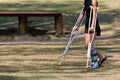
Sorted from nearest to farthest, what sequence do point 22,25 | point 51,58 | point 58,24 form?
point 51,58 < point 22,25 < point 58,24

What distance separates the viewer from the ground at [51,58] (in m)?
8.52

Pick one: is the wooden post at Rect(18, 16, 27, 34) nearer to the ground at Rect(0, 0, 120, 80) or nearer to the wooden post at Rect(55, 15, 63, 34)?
the ground at Rect(0, 0, 120, 80)

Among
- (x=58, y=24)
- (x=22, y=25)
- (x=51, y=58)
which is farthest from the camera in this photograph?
(x=58, y=24)

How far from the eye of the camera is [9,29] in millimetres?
16578

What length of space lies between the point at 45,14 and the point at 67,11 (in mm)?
5868

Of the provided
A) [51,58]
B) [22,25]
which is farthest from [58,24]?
[51,58]

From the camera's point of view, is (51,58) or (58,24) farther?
(58,24)

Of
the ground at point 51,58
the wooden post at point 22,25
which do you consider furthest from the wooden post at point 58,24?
the wooden post at point 22,25

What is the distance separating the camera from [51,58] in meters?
10.9

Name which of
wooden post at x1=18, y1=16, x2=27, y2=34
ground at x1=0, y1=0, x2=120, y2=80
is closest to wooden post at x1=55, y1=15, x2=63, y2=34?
ground at x1=0, y1=0, x2=120, y2=80

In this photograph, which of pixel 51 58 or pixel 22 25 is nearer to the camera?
pixel 51 58

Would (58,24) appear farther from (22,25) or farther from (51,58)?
(51,58)

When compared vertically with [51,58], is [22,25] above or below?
below

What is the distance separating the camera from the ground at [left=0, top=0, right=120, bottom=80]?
852 cm
